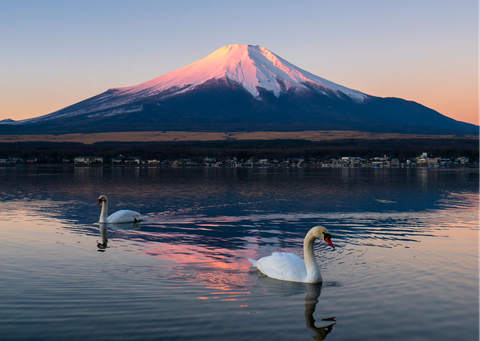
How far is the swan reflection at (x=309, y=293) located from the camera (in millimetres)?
8953

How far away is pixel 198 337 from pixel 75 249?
8.49 meters

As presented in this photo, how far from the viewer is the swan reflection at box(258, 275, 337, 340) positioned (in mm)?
8953

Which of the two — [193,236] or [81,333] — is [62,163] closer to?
[193,236]

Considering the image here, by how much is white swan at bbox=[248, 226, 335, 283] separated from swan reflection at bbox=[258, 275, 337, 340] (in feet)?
0.45

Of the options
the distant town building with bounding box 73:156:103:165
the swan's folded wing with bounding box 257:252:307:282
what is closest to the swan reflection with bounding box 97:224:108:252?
the swan's folded wing with bounding box 257:252:307:282

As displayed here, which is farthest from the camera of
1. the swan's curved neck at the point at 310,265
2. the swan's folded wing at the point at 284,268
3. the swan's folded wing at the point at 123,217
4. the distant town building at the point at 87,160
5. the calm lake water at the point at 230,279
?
the distant town building at the point at 87,160

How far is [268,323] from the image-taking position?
29.9 feet

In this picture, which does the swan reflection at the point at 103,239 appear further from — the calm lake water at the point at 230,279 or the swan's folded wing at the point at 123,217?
the swan's folded wing at the point at 123,217

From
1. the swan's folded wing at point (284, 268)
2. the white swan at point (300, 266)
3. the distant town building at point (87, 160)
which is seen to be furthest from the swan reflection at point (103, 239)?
the distant town building at point (87, 160)

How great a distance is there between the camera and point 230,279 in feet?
39.8

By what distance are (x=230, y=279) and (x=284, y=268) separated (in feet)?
4.27

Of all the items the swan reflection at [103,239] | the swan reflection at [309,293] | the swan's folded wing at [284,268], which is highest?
the swan's folded wing at [284,268]

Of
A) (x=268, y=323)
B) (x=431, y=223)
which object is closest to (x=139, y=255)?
(x=268, y=323)

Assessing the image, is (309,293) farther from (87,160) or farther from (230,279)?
(87,160)
